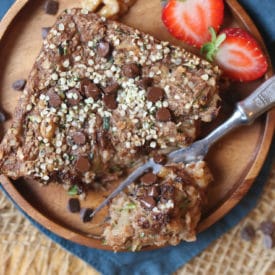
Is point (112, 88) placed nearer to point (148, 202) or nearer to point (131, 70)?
point (131, 70)

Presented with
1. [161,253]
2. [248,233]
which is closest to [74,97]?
[161,253]

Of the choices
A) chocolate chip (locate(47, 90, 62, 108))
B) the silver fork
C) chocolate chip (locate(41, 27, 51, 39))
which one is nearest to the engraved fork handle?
the silver fork

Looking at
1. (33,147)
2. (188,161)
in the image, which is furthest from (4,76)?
(188,161)

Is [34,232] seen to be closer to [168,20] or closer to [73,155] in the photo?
[73,155]

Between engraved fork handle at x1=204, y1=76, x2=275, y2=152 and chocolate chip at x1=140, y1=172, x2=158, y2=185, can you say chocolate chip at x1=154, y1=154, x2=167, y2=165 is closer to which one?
chocolate chip at x1=140, y1=172, x2=158, y2=185

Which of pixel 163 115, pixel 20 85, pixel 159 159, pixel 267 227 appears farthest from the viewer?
pixel 267 227

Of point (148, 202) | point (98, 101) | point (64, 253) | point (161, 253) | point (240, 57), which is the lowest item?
point (64, 253)

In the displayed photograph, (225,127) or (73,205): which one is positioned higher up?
(225,127)
